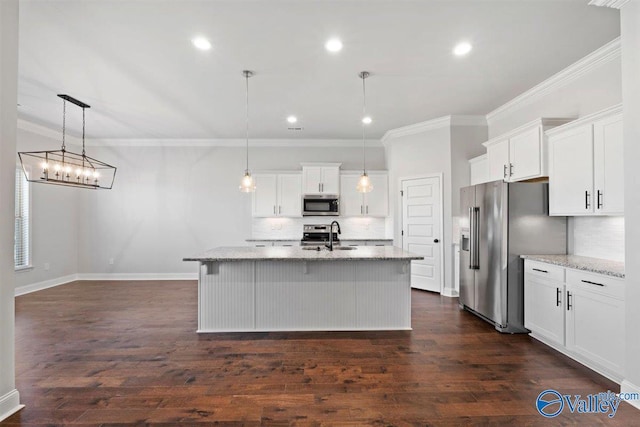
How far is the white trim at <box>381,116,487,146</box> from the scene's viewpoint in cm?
526

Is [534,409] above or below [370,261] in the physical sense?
below

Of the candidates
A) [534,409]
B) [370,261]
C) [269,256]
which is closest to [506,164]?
[370,261]

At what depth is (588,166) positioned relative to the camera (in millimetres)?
2990

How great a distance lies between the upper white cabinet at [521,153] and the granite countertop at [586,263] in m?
0.89

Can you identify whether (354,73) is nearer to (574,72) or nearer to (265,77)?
(265,77)

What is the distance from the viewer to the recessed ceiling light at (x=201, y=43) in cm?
295

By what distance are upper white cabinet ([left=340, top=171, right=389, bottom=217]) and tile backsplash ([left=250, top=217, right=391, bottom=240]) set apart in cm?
27

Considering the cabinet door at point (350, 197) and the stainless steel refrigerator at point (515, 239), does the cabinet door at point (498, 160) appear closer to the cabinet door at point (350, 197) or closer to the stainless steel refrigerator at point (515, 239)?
the stainless steel refrigerator at point (515, 239)

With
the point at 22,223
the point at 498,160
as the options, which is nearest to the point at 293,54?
the point at 498,160

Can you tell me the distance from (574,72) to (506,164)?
1.15 m

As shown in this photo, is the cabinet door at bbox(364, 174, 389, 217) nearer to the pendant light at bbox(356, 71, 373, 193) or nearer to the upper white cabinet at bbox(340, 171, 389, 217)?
the upper white cabinet at bbox(340, 171, 389, 217)

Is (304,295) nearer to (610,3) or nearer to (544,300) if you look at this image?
(544,300)

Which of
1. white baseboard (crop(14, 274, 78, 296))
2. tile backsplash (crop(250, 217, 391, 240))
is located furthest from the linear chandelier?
tile backsplash (crop(250, 217, 391, 240))

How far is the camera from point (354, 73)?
3645 mm
